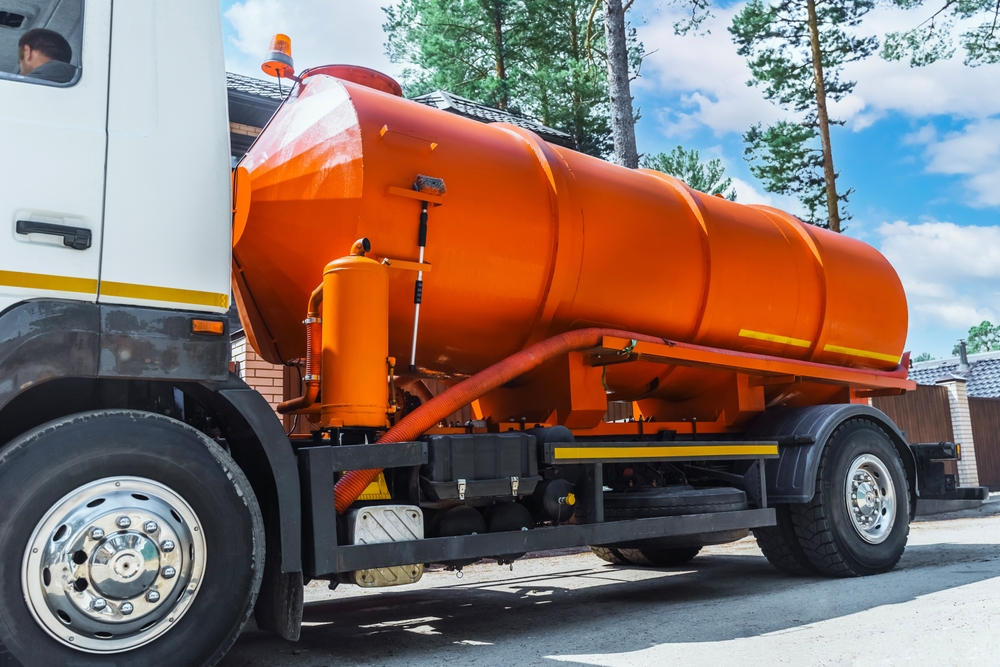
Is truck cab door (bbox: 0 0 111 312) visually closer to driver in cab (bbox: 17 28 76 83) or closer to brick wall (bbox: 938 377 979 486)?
driver in cab (bbox: 17 28 76 83)

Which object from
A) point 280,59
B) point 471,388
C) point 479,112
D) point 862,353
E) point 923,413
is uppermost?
point 479,112

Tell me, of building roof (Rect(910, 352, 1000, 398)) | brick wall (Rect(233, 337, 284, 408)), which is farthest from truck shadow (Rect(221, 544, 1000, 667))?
building roof (Rect(910, 352, 1000, 398))

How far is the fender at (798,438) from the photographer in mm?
6367

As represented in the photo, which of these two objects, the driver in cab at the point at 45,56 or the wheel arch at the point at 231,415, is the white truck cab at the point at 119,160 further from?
the wheel arch at the point at 231,415

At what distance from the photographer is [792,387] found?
713cm

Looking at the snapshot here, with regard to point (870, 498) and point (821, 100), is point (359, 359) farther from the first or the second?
point (821, 100)

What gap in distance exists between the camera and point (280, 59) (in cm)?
498

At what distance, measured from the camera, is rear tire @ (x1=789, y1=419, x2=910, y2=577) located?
6500 millimetres

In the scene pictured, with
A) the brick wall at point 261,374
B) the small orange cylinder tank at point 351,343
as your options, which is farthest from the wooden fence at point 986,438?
the small orange cylinder tank at point 351,343

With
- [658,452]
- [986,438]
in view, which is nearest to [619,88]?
[658,452]

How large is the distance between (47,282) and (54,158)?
0.49 metres

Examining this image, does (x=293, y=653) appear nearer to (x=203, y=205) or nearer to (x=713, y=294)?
(x=203, y=205)

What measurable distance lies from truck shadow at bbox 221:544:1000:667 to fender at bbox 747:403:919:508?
0.71 m

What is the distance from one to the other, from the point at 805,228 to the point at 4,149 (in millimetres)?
5963
